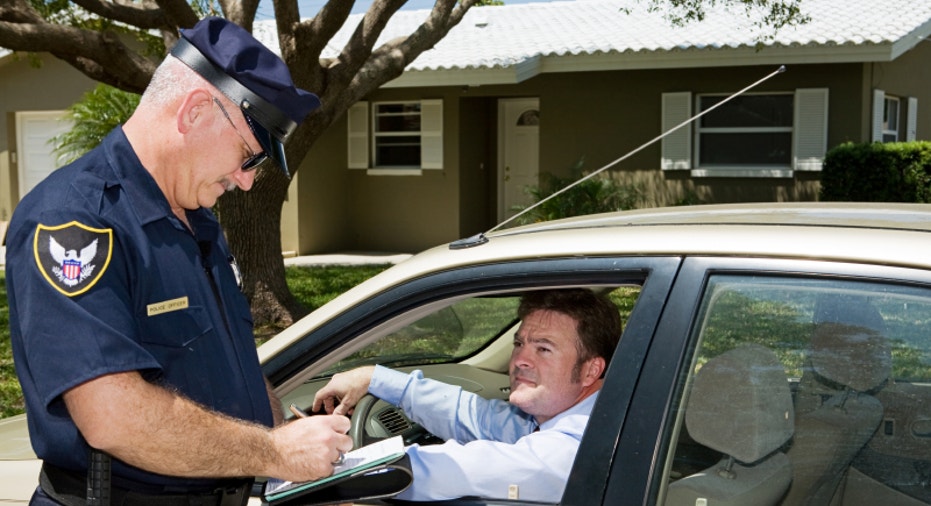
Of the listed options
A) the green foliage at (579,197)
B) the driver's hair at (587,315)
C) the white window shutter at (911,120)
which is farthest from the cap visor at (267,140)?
the white window shutter at (911,120)

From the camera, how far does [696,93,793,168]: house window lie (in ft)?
46.1

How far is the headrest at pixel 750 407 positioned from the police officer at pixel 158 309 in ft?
2.33

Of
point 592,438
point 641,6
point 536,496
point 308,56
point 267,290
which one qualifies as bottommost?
point 267,290

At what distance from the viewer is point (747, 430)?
196 centimetres

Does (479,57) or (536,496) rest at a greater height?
(479,57)

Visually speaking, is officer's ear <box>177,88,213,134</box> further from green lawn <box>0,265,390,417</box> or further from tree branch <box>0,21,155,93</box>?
tree branch <box>0,21,155,93</box>

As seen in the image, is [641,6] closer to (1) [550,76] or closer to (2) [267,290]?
(1) [550,76]

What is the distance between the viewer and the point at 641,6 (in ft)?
54.4

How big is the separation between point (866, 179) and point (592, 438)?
1198 centimetres

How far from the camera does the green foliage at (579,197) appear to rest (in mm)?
13523

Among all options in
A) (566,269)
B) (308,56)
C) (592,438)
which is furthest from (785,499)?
(308,56)

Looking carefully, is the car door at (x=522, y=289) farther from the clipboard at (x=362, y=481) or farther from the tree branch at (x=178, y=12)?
the tree branch at (x=178, y=12)

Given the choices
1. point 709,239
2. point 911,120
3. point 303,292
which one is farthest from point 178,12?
point 911,120

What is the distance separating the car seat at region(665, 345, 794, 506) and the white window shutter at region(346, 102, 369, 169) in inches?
584
